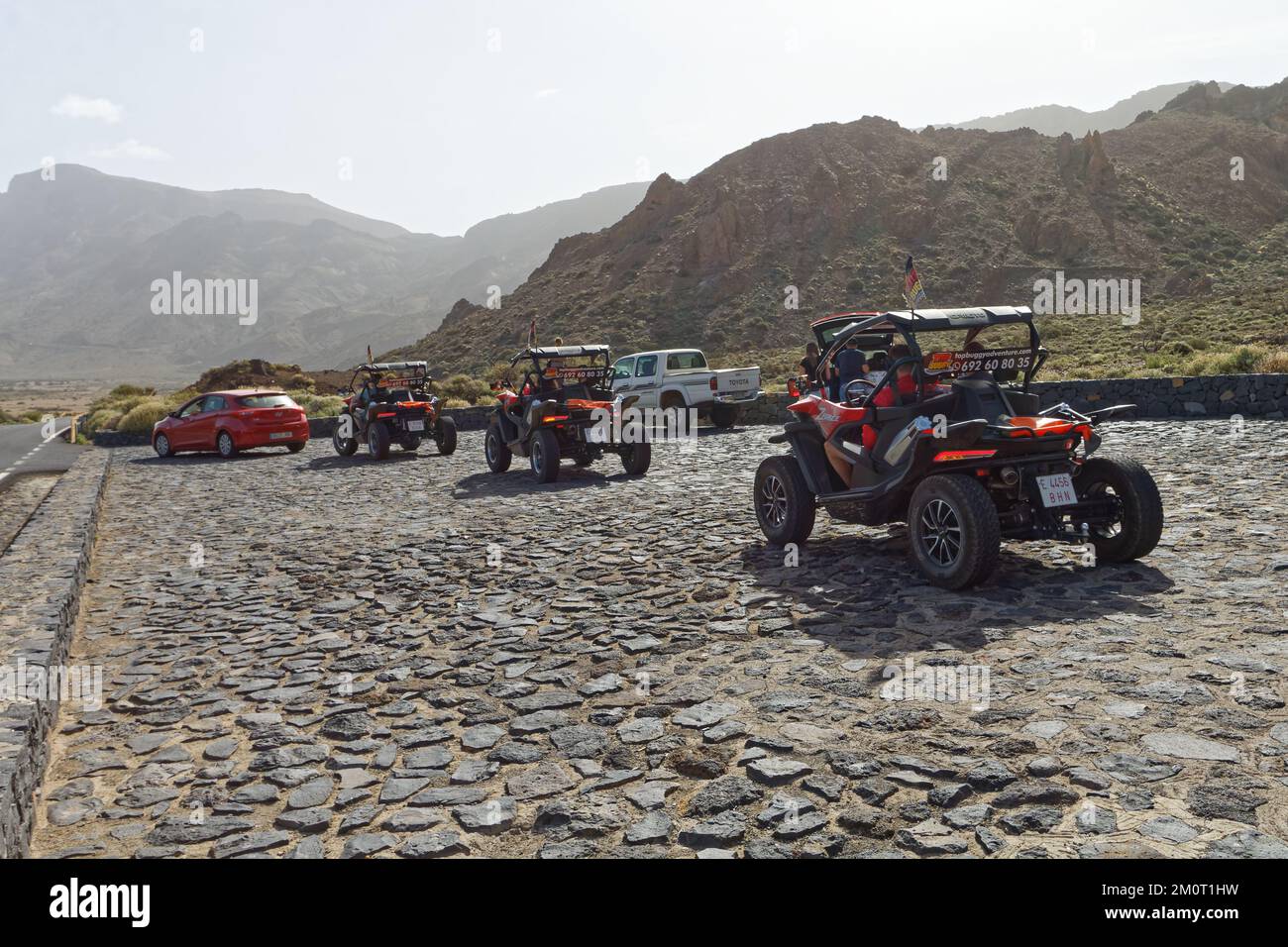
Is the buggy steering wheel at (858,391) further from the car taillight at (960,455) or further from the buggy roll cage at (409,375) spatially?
the buggy roll cage at (409,375)

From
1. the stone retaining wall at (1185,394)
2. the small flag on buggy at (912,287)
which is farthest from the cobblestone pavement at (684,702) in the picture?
the stone retaining wall at (1185,394)

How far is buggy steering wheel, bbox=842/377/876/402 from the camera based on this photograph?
866cm

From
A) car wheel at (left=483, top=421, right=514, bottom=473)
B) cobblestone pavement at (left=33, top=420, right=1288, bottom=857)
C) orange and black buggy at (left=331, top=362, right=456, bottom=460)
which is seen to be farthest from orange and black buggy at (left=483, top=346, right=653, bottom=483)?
cobblestone pavement at (left=33, top=420, right=1288, bottom=857)

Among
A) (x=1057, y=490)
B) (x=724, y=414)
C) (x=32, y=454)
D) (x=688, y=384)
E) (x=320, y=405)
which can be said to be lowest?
(x=32, y=454)

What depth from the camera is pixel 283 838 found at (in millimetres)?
3859

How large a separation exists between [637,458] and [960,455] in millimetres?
8320

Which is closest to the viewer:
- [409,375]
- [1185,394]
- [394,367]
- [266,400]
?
[1185,394]

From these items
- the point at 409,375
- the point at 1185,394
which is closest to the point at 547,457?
the point at 409,375

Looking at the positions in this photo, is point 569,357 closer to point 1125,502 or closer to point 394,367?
point 394,367

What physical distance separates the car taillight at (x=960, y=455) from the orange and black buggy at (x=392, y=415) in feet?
47.8

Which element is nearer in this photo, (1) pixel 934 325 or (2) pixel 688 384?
(1) pixel 934 325

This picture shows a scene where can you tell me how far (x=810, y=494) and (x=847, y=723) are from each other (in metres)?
4.31

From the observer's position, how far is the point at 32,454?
26.3 m
